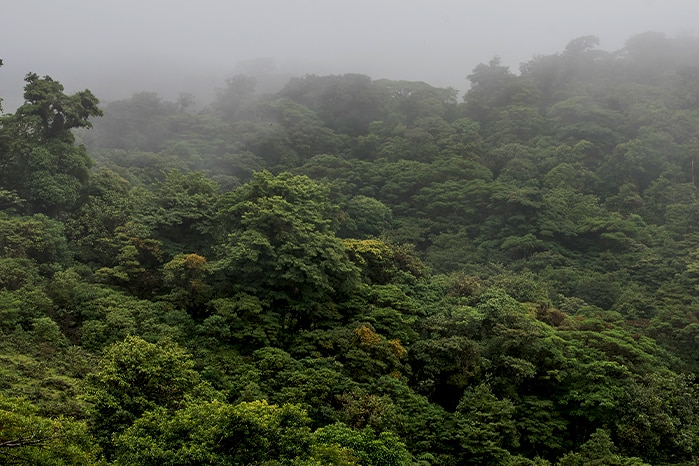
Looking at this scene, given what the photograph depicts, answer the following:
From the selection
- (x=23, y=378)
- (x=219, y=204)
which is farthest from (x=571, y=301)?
(x=23, y=378)

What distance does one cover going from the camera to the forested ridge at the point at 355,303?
10.9m

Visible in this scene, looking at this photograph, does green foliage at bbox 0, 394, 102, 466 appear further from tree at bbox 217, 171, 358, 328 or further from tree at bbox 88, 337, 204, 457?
tree at bbox 217, 171, 358, 328

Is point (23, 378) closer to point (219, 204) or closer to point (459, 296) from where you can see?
point (219, 204)

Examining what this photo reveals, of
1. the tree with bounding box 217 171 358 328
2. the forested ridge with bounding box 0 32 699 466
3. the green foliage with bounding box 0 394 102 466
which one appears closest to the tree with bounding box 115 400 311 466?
the forested ridge with bounding box 0 32 699 466

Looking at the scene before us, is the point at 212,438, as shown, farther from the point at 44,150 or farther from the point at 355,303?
the point at 44,150

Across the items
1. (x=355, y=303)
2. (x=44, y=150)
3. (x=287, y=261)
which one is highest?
(x=44, y=150)

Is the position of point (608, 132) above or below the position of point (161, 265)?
above

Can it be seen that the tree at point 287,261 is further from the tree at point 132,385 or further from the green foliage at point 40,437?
the green foliage at point 40,437

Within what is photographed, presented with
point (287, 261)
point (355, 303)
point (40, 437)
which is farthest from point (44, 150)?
point (40, 437)

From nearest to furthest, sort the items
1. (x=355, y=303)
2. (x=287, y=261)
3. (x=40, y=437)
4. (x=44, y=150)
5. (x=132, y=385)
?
1. (x=40, y=437)
2. (x=132, y=385)
3. (x=287, y=261)
4. (x=355, y=303)
5. (x=44, y=150)

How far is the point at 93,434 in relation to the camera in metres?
10.2

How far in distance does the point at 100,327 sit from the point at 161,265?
6130 mm

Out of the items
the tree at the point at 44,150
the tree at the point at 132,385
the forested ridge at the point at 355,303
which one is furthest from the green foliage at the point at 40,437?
the tree at the point at 44,150

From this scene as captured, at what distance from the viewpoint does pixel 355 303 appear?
19.2m
